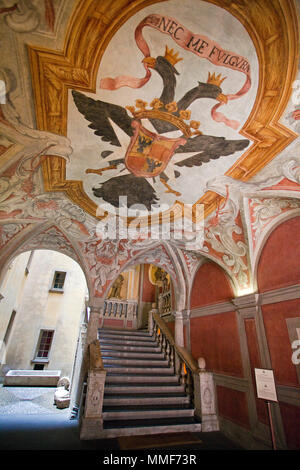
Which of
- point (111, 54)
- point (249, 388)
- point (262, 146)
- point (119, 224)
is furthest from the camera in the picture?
point (119, 224)

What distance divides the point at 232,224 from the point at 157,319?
498cm

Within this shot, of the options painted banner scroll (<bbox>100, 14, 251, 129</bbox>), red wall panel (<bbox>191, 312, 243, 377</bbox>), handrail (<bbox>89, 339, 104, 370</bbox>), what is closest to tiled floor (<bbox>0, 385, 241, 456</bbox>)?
handrail (<bbox>89, 339, 104, 370</bbox>)

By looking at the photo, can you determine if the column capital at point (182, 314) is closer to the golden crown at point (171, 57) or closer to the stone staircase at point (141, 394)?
the stone staircase at point (141, 394)

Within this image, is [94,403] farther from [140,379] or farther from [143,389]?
[140,379]

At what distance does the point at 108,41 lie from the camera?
2.44 meters

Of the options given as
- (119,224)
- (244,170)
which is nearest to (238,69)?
(244,170)

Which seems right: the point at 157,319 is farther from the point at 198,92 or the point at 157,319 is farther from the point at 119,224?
the point at 198,92

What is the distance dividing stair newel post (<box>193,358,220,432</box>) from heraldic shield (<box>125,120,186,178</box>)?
4557mm

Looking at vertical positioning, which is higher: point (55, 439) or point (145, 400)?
point (145, 400)

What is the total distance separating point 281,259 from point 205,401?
11.5ft

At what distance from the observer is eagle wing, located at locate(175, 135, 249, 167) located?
12.0 ft

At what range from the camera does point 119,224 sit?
20.6ft

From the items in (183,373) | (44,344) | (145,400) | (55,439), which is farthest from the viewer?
(44,344)

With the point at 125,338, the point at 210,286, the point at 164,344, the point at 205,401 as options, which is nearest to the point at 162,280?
the point at 125,338
